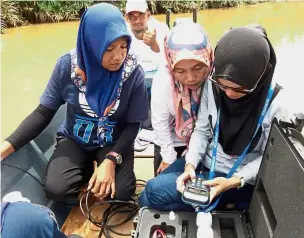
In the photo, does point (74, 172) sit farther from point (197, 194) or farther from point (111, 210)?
point (197, 194)

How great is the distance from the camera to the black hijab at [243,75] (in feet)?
3.28

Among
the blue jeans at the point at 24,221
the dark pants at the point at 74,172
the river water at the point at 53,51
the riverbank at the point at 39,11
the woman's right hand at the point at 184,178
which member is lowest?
the river water at the point at 53,51

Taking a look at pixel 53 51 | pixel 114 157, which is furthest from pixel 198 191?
pixel 53 51

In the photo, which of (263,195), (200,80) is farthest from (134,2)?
(263,195)

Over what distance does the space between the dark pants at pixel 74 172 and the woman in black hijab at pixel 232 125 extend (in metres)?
0.21

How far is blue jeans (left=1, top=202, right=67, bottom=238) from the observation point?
0.58 metres

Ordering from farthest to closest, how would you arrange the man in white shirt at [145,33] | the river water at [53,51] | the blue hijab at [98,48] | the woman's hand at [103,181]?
the river water at [53,51] < the man in white shirt at [145,33] < the woman's hand at [103,181] < the blue hijab at [98,48]

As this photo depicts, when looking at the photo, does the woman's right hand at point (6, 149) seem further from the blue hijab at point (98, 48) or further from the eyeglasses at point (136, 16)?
the eyeglasses at point (136, 16)

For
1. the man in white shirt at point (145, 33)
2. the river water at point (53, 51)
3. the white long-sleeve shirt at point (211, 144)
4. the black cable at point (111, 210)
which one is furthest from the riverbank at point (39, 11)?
the white long-sleeve shirt at point (211, 144)

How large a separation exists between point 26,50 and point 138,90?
4.72m

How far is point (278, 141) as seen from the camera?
92cm

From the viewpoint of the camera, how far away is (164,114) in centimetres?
148

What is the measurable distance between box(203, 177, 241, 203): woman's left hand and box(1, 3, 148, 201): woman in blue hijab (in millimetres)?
527

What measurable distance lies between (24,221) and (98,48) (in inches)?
35.8
